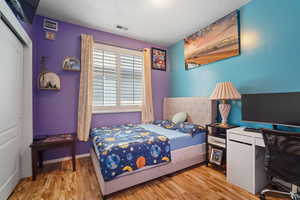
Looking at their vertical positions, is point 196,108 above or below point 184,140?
above

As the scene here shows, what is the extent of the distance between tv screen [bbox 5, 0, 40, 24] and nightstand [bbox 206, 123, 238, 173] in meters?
3.15

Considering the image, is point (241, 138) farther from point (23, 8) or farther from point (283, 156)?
point (23, 8)

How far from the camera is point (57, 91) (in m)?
2.58

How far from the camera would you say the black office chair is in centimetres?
125

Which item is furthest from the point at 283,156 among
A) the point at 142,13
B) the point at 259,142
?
the point at 142,13

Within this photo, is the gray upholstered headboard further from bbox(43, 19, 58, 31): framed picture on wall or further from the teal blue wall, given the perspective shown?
bbox(43, 19, 58, 31): framed picture on wall

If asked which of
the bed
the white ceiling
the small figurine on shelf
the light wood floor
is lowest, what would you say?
the light wood floor

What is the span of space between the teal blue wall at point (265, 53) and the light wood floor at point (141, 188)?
114 cm

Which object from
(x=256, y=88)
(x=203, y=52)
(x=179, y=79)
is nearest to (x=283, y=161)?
(x=256, y=88)

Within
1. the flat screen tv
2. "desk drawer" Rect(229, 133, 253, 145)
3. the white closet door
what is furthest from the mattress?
the white closet door

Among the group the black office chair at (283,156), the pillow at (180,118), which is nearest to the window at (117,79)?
the pillow at (180,118)

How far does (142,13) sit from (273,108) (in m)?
2.56

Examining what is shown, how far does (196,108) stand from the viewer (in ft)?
9.46

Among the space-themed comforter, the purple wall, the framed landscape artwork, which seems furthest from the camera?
the purple wall
